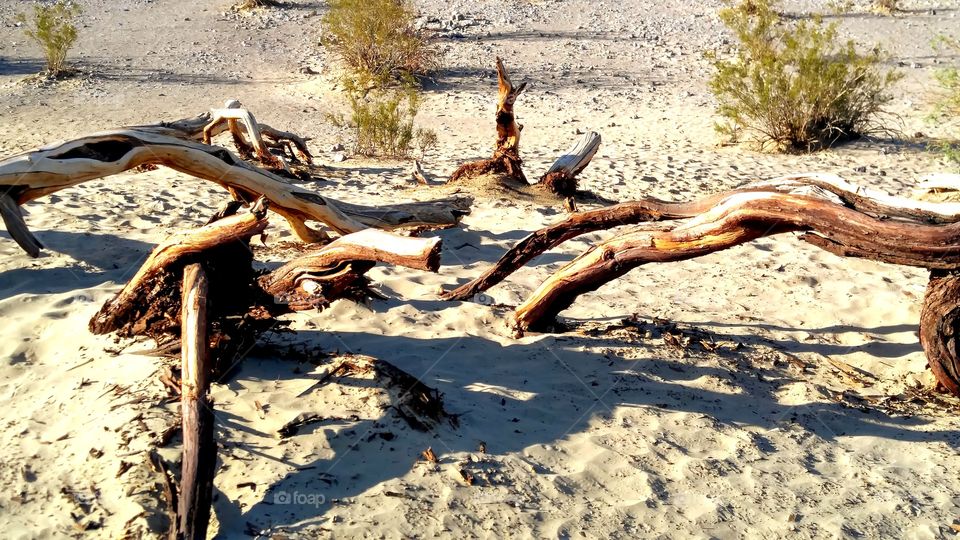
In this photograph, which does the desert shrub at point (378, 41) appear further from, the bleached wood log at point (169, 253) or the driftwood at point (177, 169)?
the bleached wood log at point (169, 253)

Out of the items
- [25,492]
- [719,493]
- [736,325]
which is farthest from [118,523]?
[736,325]

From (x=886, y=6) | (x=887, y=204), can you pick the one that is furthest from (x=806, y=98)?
(x=886, y=6)

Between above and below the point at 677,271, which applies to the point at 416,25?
above

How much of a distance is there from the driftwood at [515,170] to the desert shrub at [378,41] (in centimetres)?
496

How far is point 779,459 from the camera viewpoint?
3664mm

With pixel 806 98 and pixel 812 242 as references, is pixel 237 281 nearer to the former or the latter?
pixel 812 242

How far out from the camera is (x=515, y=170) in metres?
7.46

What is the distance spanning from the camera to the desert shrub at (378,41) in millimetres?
12209

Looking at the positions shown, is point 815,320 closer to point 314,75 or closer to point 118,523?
point 118,523

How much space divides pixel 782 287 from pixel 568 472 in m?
2.81

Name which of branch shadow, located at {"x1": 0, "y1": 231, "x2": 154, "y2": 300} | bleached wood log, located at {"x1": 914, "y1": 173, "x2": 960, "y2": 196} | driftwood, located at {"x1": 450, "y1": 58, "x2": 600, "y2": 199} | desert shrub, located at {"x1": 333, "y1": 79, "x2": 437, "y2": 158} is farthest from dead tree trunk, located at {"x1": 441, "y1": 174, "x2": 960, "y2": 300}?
desert shrub, located at {"x1": 333, "y1": 79, "x2": 437, "y2": 158}

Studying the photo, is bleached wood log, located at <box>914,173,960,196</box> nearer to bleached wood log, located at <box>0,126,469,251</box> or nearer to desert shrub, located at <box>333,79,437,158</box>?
bleached wood log, located at <box>0,126,469,251</box>

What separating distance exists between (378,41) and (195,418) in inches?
390

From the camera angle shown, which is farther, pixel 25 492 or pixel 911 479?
pixel 911 479
